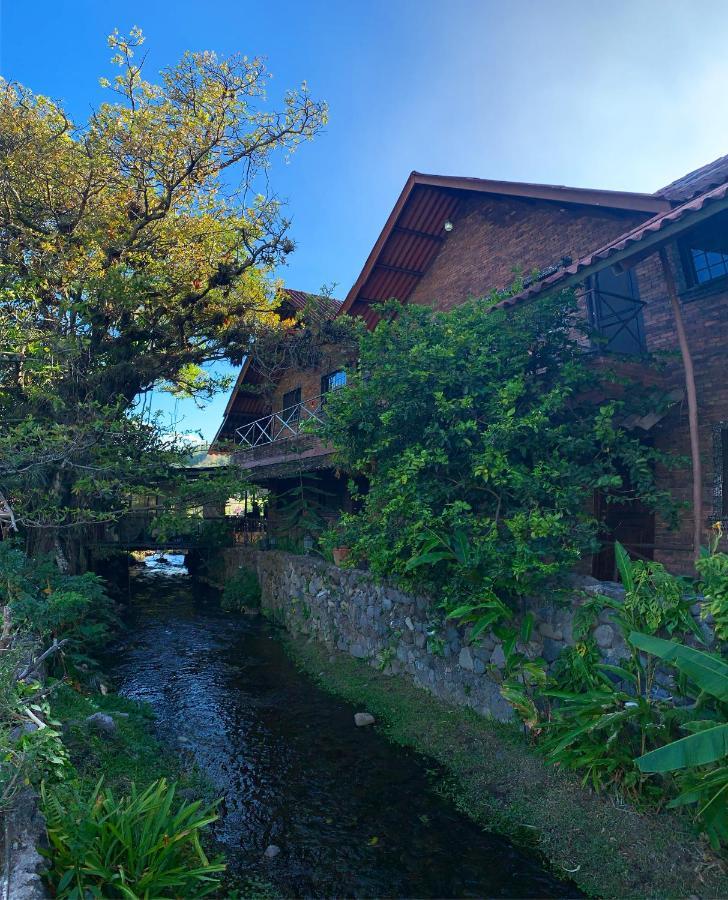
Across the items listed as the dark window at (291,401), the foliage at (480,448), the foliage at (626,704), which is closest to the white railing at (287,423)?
the dark window at (291,401)

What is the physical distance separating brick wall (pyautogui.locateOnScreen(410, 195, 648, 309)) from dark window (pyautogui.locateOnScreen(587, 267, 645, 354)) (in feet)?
3.08

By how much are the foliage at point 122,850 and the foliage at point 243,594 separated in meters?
13.2

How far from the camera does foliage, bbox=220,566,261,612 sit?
57.6 ft

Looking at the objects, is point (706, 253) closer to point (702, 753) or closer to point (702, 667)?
point (702, 667)

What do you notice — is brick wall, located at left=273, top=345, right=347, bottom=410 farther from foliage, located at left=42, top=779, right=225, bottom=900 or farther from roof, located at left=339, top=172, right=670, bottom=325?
foliage, located at left=42, top=779, right=225, bottom=900

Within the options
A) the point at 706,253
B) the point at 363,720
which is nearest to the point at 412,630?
the point at 363,720

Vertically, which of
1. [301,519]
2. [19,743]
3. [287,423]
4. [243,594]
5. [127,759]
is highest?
[287,423]

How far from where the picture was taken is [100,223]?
13773mm

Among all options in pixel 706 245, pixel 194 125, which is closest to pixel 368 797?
pixel 706 245

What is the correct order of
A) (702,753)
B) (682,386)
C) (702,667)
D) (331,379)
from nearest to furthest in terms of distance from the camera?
(702,753), (702,667), (682,386), (331,379)

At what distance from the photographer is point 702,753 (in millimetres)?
4148

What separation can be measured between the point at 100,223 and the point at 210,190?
3083 mm

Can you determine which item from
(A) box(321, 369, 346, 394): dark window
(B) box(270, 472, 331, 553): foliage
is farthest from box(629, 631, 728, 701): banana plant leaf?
(A) box(321, 369, 346, 394): dark window

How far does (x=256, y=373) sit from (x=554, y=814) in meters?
20.3
